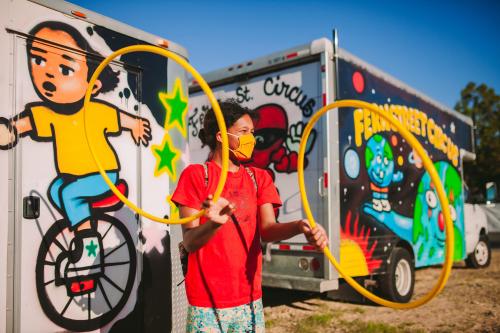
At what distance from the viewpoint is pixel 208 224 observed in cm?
202

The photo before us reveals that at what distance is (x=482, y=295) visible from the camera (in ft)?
23.8

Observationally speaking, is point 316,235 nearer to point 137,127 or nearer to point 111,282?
point 111,282

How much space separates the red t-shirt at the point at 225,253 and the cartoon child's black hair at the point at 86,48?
1.63m

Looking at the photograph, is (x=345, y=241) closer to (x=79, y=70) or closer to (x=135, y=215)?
(x=135, y=215)

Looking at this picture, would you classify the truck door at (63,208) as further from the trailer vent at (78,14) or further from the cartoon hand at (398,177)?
the cartoon hand at (398,177)

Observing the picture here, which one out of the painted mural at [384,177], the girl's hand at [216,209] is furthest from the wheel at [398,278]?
the girl's hand at [216,209]

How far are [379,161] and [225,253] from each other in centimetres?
467


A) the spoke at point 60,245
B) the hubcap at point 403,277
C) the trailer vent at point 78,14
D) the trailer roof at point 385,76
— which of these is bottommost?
the hubcap at point 403,277

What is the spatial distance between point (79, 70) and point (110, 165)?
804mm

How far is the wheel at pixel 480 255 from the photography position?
10.4m

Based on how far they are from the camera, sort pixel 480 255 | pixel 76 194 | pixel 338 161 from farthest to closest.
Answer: pixel 480 255, pixel 338 161, pixel 76 194

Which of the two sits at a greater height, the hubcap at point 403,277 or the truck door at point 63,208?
the truck door at point 63,208

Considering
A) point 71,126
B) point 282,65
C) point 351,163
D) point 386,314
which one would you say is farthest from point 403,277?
point 71,126

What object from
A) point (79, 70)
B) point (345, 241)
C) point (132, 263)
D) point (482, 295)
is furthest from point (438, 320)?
point (79, 70)
